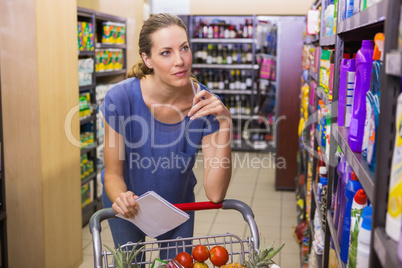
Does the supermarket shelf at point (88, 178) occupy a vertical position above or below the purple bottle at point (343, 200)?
below

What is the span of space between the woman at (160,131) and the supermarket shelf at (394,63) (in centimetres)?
106

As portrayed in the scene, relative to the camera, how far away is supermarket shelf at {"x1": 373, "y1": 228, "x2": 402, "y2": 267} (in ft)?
3.20

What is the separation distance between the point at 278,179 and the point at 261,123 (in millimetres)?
2908

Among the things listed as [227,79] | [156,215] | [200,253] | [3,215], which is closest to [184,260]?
[200,253]

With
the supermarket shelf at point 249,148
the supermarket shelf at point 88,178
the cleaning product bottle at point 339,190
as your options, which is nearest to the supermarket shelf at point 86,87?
the supermarket shelf at point 88,178

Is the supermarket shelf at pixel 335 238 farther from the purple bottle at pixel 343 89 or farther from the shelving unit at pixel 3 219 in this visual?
the shelving unit at pixel 3 219

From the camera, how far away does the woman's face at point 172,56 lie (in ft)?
6.61

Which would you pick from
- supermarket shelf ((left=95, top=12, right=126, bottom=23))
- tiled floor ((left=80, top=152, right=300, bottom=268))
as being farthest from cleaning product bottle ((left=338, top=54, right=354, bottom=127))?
supermarket shelf ((left=95, top=12, right=126, bottom=23))

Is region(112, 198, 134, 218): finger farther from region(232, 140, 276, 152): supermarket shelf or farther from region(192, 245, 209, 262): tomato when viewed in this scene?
region(232, 140, 276, 152): supermarket shelf

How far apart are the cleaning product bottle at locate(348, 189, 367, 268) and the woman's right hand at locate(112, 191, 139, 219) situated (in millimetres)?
785

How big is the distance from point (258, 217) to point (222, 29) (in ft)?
14.9

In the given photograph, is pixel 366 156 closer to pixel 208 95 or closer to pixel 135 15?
pixel 208 95

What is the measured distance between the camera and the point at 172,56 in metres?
2.03

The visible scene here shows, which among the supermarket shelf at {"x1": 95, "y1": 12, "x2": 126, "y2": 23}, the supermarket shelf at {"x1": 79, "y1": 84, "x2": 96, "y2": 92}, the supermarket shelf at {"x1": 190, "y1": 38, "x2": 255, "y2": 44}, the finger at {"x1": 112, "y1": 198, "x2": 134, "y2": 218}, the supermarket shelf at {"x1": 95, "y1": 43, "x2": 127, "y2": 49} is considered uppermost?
the supermarket shelf at {"x1": 95, "y1": 12, "x2": 126, "y2": 23}
